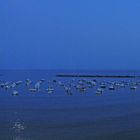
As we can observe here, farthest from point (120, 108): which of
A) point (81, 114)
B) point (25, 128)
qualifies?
point (25, 128)

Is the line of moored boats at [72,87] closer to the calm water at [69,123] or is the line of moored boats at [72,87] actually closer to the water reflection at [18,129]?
the calm water at [69,123]

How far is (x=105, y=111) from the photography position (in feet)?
107

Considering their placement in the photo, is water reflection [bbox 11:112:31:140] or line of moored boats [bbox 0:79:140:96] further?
line of moored boats [bbox 0:79:140:96]

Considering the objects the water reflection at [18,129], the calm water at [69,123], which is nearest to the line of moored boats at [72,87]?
the calm water at [69,123]

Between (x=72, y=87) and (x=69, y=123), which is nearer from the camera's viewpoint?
(x=69, y=123)

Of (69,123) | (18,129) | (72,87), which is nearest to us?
(18,129)

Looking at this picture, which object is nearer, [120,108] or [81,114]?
[81,114]

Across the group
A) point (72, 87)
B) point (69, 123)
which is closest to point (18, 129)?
point (69, 123)

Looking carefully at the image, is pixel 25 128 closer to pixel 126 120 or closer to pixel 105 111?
pixel 126 120

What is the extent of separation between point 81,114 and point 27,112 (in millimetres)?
4521

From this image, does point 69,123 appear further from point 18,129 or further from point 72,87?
point 72,87

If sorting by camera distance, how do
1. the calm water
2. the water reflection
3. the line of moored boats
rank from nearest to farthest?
the water reflection
the calm water
the line of moored boats

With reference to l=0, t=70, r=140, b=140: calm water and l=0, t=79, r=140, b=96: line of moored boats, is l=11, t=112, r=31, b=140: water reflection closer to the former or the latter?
l=0, t=70, r=140, b=140: calm water

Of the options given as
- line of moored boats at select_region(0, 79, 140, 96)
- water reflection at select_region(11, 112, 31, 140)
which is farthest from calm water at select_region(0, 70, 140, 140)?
line of moored boats at select_region(0, 79, 140, 96)
